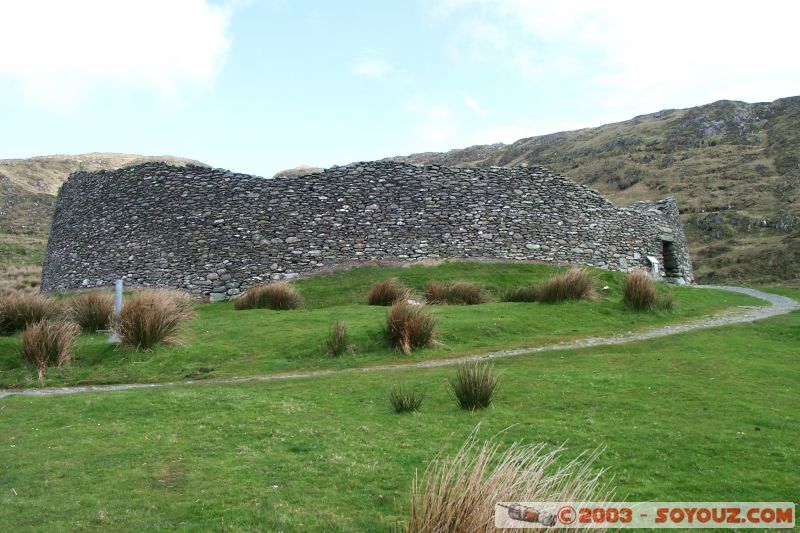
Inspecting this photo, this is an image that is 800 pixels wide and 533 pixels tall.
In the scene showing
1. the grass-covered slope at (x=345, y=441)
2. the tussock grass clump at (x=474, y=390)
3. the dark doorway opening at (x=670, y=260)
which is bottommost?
the grass-covered slope at (x=345, y=441)

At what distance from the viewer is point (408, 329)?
41.4 feet

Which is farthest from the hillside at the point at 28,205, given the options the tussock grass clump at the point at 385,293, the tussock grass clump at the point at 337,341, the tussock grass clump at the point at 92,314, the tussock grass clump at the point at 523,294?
the tussock grass clump at the point at 523,294

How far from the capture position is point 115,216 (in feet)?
75.3

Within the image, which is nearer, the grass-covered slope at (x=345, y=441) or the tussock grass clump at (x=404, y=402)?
the grass-covered slope at (x=345, y=441)

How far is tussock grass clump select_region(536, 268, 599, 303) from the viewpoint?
17016 millimetres

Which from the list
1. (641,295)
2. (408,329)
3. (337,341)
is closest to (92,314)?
(337,341)

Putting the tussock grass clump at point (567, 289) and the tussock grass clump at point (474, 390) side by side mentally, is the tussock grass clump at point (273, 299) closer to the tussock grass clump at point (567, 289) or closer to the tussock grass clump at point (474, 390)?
the tussock grass clump at point (567, 289)

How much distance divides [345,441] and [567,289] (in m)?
11.5

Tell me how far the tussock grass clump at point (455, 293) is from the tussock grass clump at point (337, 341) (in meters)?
5.20

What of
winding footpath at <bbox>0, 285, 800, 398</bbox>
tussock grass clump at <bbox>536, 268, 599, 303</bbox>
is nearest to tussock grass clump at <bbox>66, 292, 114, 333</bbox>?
winding footpath at <bbox>0, 285, 800, 398</bbox>

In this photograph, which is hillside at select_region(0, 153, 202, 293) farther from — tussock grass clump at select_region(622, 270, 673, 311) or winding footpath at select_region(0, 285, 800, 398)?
tussock grass clump at select_region(622, 270, 673, 311)

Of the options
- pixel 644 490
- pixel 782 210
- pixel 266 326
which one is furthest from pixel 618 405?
pixel 782 210

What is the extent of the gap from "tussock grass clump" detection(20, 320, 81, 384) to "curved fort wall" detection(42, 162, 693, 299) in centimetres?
851

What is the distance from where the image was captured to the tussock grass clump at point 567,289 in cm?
1702
